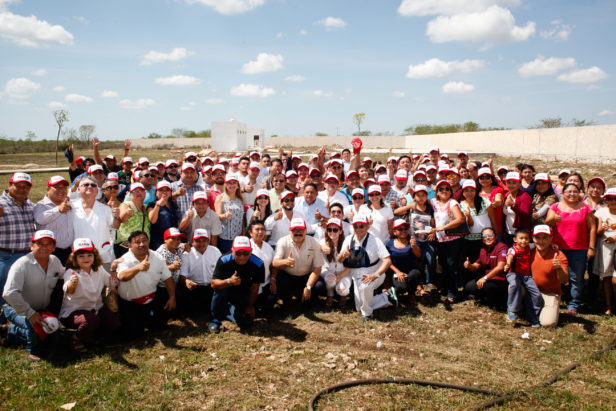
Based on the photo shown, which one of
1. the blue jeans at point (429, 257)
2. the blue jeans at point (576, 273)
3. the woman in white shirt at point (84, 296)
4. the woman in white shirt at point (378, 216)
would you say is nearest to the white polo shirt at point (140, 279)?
the woman in white shirt at point (84, 296)

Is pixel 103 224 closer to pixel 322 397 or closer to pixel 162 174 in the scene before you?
pixel 162 174

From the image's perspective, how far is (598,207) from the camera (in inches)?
232

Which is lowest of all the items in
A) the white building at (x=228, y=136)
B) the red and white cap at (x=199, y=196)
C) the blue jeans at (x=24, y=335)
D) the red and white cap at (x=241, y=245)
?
the blue jeans at (x=24, y=335)

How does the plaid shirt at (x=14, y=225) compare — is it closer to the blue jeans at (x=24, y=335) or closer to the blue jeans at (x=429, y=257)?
the blue jeans at (x=24, y=335)

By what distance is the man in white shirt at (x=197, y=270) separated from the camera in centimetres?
561

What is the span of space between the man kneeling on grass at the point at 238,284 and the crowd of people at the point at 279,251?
0.06ft

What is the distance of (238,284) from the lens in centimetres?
505

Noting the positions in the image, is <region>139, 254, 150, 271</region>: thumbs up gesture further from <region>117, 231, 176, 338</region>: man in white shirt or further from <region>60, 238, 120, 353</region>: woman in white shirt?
<region>60, 238, 120, 353</region>: woman in white shirt

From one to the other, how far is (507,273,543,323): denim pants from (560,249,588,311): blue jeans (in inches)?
30.4

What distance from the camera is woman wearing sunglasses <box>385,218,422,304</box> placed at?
598 centimetres

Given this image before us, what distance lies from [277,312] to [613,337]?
4.51 metres

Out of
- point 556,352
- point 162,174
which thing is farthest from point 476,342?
point 162,174

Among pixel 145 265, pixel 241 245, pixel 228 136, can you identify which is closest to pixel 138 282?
pixel 145 265

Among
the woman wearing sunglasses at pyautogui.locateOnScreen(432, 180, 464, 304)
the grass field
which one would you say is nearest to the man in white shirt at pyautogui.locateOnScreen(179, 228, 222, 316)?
the grass field
